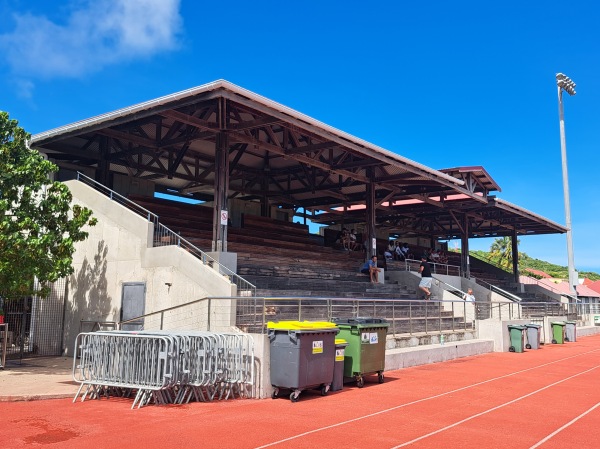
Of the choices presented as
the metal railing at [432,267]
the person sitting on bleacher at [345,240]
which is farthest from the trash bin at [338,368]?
the person sitting on bleacher at [345,240]

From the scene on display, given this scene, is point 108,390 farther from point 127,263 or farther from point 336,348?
point 127,263

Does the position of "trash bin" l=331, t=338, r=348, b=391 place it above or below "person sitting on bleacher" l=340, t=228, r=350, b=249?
below

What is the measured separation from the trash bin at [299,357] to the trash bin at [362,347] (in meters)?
1.15

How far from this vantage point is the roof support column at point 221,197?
55.4 feet

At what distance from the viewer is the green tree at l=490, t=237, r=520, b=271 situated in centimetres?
8631

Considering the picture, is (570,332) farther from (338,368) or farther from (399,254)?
(338,368)

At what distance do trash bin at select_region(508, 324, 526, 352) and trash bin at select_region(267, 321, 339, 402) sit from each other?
12447 millimetres

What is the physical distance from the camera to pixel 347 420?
827 centimetres

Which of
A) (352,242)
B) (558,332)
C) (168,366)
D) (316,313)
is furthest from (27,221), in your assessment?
(558,332)

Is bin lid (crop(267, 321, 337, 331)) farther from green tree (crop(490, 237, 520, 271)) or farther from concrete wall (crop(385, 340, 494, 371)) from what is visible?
green tree (crop(490, 237, 520, 271))

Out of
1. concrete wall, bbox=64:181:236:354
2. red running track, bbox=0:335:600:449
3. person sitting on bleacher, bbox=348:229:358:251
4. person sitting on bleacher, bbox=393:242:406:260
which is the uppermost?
person sitting on bleacher, bbox=348:229:358:251

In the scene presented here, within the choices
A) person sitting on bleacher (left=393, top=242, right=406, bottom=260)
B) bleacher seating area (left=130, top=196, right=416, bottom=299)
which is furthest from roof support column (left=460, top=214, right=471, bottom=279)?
bleacher seating area (left=130, top=196, right=416, bottom=299)

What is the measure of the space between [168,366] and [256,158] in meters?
18.4

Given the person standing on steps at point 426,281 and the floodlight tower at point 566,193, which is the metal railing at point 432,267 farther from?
the floodlight tower at point 566,193
